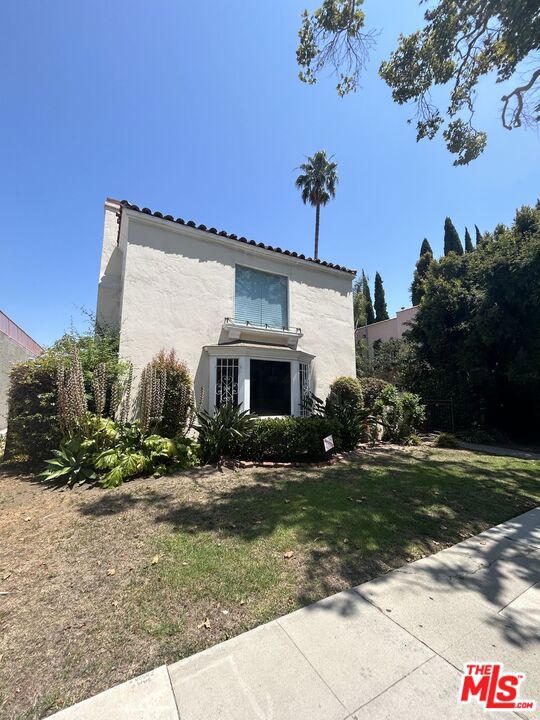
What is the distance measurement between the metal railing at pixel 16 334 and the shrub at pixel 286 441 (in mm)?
10133

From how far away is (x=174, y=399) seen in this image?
8.55 m

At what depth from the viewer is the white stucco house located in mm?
9311

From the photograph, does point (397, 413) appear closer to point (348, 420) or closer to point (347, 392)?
point (347, 392)

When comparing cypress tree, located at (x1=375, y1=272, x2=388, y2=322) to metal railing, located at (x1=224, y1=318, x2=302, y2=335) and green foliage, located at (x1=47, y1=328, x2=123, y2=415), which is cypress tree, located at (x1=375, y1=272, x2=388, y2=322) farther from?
green foliage, located at (x1=47, y1=328, x2=123, y2=415)

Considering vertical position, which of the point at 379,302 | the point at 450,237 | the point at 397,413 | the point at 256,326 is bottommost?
the point at 397,413

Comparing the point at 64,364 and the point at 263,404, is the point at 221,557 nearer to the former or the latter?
the point at 64,364

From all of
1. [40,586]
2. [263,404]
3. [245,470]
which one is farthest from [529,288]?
[40,586]

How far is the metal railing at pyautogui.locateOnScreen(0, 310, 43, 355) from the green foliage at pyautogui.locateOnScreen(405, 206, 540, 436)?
700 inches

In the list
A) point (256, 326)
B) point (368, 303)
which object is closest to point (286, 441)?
point (256, 326)

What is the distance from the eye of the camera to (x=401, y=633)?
250cm

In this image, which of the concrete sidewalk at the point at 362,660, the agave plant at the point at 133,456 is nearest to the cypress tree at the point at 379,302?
the agave plant at the point at 133,456

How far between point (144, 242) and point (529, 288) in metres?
13.8

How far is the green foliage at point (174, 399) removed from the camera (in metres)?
8.46

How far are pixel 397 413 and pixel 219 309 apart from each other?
773 centimetres
